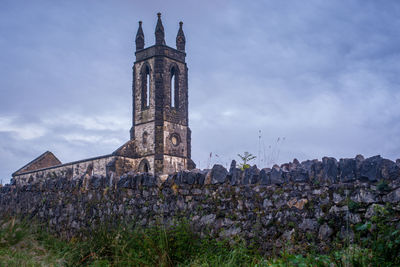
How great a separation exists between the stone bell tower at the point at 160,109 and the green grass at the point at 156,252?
21.2 metres

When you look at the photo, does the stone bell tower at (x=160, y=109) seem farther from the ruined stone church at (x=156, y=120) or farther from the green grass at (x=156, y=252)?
the green grass at (x=156, y=252)

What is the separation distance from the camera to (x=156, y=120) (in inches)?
A: 1163

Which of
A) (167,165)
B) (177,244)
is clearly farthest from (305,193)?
(167,165)

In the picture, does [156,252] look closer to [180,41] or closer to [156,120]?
[156,120]

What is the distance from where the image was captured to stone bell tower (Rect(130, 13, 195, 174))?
95.9 ft

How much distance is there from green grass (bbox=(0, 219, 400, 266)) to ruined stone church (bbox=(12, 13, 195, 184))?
20463 millimetres

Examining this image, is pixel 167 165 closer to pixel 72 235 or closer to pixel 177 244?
pixel 72 235

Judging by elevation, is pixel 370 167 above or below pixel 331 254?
above

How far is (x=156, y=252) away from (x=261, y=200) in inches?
69.8

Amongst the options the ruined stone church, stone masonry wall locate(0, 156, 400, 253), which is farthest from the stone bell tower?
stone masonry wall locate(0, 156, 400, 253)

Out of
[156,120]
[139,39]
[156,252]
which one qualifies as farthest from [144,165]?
[156,252]

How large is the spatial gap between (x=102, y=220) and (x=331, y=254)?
198 inches

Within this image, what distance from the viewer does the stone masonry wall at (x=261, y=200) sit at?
533 centimetres

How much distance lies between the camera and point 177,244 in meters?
6.43
